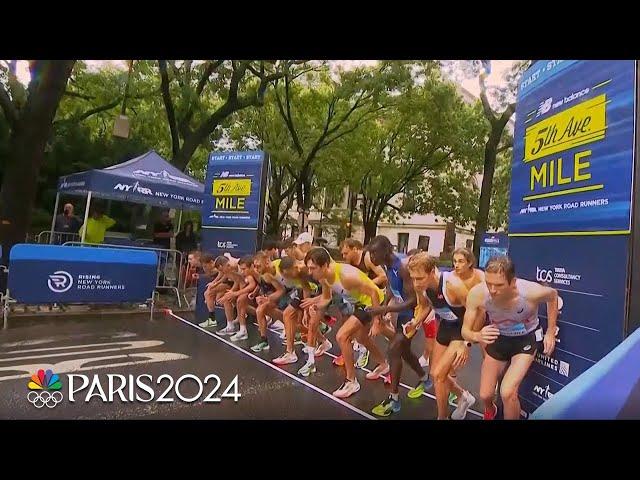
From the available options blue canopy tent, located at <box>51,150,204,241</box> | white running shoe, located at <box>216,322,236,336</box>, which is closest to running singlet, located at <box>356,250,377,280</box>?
white running shoe, located at <box>216,322,236,336</box>

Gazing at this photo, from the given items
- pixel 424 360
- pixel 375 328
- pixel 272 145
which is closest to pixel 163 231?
pixel 272 145

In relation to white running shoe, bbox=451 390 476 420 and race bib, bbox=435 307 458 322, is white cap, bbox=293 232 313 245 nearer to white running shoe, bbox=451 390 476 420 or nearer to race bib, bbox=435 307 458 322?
race bib, bbox=435 307 458 322

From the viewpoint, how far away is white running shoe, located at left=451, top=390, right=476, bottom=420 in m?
2.33

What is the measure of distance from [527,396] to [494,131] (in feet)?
4.07

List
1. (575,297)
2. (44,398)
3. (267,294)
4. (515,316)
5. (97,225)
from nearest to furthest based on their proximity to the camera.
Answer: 1. (575,297)
2. (515,316)
3. (44,398)
4. (97,225)
5. (267,294)

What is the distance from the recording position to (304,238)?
97.2 inches

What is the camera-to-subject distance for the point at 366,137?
2.40 metres

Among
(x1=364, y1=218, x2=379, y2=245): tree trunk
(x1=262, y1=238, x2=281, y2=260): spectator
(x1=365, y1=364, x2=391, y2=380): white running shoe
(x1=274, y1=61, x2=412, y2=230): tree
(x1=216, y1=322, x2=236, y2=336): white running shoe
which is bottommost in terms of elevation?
(x1=365, y1=364, x2=391, y2=380): white running shoe

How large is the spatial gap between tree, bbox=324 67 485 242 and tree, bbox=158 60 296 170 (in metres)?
0.51

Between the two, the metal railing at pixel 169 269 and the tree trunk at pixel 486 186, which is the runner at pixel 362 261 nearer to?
the tree trunk at pixel 486 186

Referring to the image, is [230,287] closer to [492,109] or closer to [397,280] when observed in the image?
[397,280]

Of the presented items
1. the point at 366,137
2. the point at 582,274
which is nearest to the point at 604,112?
the point at 582,274

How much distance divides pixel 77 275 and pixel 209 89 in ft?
3.75
